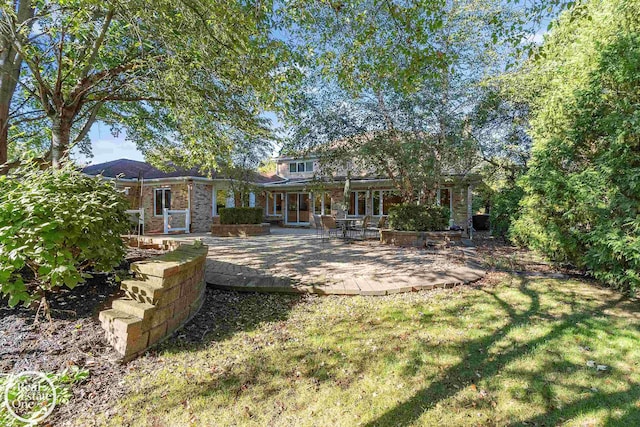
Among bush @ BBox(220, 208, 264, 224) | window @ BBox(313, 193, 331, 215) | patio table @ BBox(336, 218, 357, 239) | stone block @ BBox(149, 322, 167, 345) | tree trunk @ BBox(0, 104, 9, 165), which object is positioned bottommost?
stone block @ BBox(149, 322, 167, 345)

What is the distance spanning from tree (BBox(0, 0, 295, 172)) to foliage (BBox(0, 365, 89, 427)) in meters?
2.62

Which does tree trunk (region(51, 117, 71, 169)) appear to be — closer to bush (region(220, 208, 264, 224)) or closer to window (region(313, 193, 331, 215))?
bush (region(220, 208, 264, 224))

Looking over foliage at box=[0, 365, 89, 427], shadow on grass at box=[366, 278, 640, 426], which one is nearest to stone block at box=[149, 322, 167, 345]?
foliage at box=[0, 365, 89, 427]

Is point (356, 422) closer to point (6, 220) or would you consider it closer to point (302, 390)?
point (302, 390)

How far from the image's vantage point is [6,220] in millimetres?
2807

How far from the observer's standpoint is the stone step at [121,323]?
2846 millimetres

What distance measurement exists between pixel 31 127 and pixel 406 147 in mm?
12611

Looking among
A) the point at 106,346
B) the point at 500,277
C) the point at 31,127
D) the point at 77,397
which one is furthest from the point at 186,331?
the point at 31,127

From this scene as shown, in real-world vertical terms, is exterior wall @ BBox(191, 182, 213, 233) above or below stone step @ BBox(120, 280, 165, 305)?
above

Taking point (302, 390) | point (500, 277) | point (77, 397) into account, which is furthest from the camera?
point (500, 277)

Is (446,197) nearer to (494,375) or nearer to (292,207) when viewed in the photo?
(292,207)

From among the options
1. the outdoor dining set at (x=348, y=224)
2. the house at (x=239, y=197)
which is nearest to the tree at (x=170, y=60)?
the outdoor dining set at (x=348, y=224)

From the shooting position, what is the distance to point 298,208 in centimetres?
2005

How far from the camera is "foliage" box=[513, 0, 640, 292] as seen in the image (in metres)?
4.71
